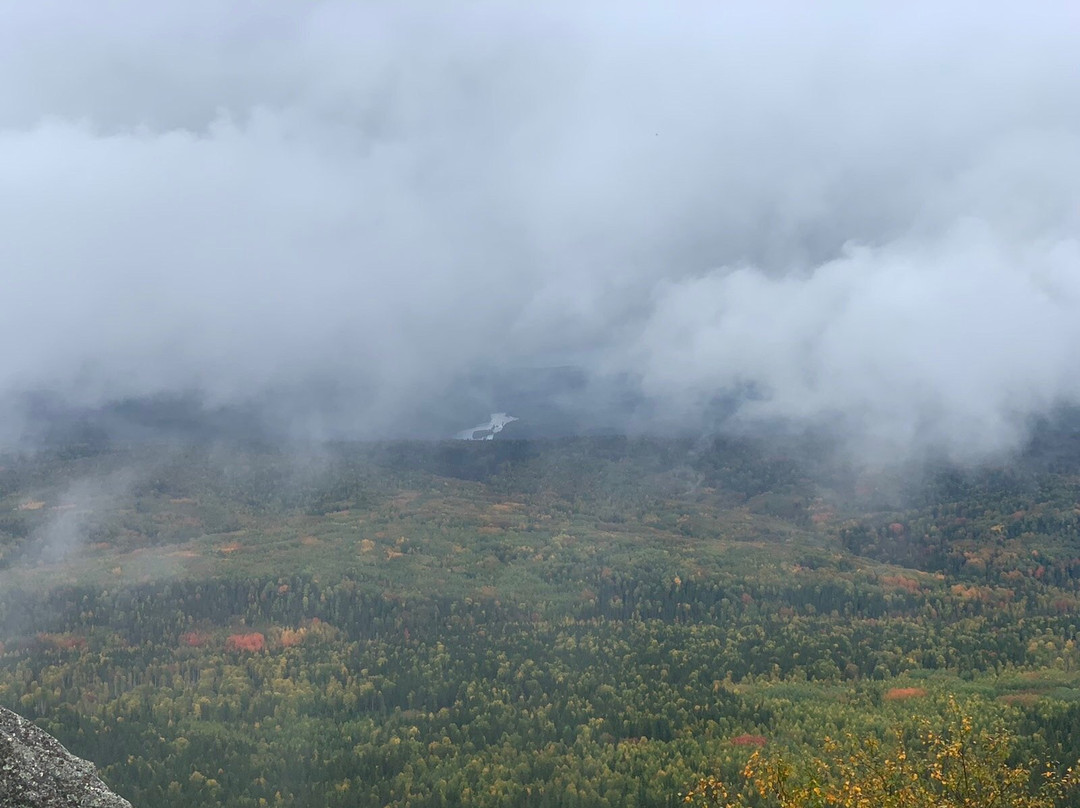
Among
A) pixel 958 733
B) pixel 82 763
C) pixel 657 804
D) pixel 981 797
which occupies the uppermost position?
pixel 82 763

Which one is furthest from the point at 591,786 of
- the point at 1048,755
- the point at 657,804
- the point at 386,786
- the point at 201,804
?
the point at 1048,755

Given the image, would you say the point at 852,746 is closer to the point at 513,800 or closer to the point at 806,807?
the point at 806,807

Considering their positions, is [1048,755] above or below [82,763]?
below

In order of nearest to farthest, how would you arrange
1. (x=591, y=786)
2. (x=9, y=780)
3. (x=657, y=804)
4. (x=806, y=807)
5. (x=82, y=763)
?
(x=9, y=780)
(x=82, y=763)
(x=806, y=807)
(x=657, y=804)
(x=591, y=786)

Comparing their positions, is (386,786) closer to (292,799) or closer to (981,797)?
(292,799)

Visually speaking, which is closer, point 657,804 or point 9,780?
point 9,780

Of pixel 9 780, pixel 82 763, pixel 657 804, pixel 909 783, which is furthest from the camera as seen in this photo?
pixel 657 804
